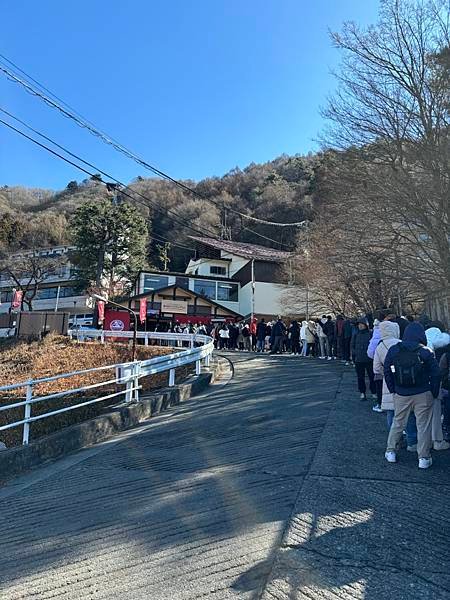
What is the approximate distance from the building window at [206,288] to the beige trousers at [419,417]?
4269cm

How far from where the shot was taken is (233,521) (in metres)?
3.89

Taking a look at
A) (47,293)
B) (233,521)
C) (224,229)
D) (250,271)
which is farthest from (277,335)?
(47,293)

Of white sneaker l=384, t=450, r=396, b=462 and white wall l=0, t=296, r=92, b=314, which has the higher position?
white wall l=0, t=296, r=92, b=314

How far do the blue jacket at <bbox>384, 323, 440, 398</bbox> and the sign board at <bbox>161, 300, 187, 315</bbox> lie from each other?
3740 centimetres

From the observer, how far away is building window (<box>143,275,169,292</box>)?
155ft

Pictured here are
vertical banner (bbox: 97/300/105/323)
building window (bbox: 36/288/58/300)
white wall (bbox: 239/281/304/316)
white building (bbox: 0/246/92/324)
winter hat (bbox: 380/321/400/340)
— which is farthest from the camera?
building window (bbox: 36/288/58/300)

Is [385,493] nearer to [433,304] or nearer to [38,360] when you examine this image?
[433,304]

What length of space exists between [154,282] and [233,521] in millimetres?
44557

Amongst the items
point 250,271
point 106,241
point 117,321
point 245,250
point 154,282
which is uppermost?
point 106,241

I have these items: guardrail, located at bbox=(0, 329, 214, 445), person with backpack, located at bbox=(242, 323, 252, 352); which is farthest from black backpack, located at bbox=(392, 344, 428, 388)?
person with backpack, located at bbox=(242, 323, 252, 352)

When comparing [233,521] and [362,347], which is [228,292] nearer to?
[362,347]

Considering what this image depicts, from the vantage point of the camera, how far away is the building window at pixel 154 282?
47.4m

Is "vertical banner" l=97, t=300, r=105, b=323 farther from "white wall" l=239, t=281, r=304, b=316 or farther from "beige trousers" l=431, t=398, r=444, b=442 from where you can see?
"beige trousers" l=431, t=398, r=444, b=442

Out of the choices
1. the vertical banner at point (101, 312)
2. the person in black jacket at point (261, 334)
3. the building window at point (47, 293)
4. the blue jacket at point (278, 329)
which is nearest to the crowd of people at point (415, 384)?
the blue jacket at point (278, 329)
